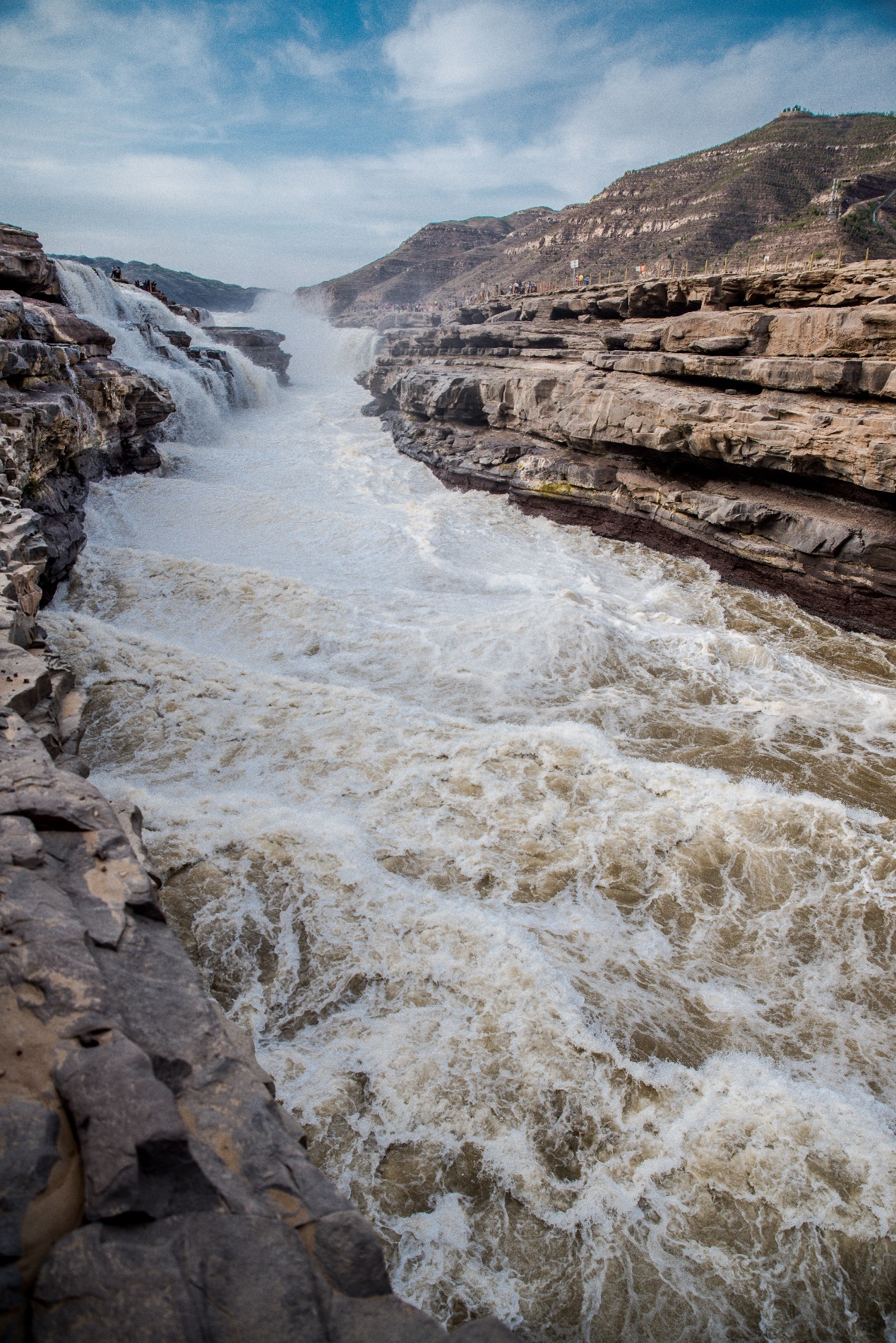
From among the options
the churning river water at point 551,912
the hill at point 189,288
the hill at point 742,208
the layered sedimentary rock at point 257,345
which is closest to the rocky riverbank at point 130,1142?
the churning river water at point 551,912

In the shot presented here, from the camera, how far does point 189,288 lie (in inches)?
2680

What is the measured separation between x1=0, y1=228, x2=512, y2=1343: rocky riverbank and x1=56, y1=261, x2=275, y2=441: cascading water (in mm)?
18205

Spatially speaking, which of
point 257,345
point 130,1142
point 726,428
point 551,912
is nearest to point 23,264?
point 726,428

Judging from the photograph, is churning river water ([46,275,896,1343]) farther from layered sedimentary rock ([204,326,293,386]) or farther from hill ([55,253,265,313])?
hill ([55,253,265,313])

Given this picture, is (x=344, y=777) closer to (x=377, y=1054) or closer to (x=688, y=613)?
(x=377, y=1054)

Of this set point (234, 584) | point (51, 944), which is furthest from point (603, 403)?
point (51, 944)

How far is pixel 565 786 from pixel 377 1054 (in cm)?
287

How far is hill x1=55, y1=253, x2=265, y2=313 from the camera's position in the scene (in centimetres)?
6438

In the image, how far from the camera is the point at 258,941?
13.4ft

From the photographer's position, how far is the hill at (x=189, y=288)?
211ft

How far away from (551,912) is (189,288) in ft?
270

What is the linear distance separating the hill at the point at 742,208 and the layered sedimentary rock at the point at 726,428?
19.4m

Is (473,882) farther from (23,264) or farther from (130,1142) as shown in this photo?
(23,264)

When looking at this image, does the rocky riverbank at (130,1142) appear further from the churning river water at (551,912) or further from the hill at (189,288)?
the hill at (189,288)
